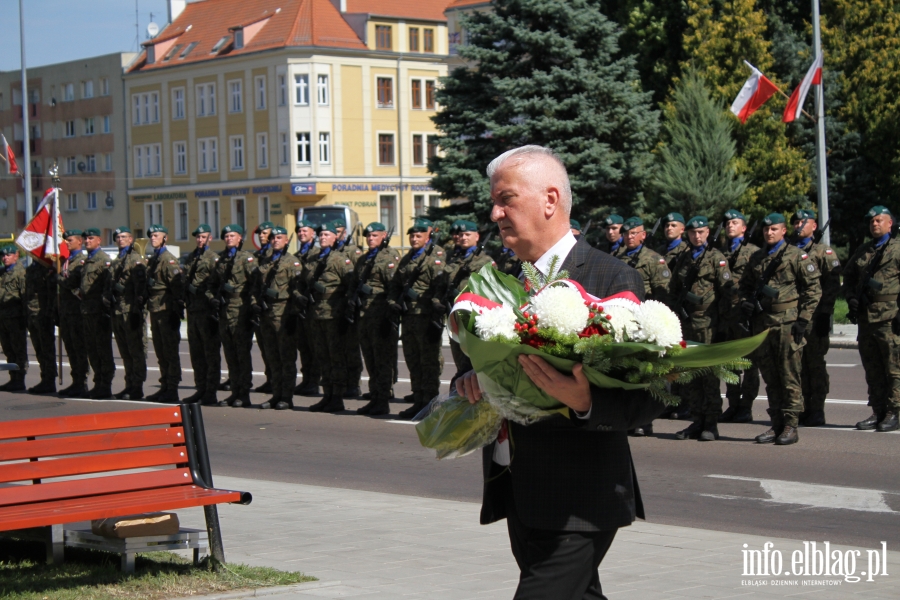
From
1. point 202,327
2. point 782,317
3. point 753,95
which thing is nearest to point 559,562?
point 782,317

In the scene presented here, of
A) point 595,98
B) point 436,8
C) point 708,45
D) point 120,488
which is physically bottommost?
point 120,488

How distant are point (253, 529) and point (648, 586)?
273 centimetres

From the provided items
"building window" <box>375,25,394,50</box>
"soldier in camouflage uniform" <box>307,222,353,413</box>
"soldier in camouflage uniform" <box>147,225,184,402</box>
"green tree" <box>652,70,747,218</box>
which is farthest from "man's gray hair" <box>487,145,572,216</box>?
"building window" <box>375,25,394,50</box>

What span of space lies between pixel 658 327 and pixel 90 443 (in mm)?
4195

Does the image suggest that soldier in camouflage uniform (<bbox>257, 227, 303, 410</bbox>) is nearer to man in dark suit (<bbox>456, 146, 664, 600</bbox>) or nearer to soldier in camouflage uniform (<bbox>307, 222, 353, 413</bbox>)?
soldier in camouflage uniform (<bbox>307, 222, 353, 413</bbox>)

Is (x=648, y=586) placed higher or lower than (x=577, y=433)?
lower

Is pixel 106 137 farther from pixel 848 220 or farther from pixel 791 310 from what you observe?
pixel 791 310

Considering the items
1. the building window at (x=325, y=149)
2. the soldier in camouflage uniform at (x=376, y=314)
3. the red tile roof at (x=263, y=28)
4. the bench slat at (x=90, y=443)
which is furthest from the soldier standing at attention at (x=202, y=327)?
the red tile roof at (x=263, y=28)

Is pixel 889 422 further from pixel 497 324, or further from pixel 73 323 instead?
pixel 73 323

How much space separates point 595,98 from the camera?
28.4m

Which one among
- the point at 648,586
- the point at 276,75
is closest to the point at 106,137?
the point at 276,75

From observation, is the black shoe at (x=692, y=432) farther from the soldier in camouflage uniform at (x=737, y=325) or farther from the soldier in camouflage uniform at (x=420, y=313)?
the soldier in camouflage uniform at (x=420, y=313)

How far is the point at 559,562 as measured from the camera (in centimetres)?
358

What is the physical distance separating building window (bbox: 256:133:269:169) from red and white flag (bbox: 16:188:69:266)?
155 ft
